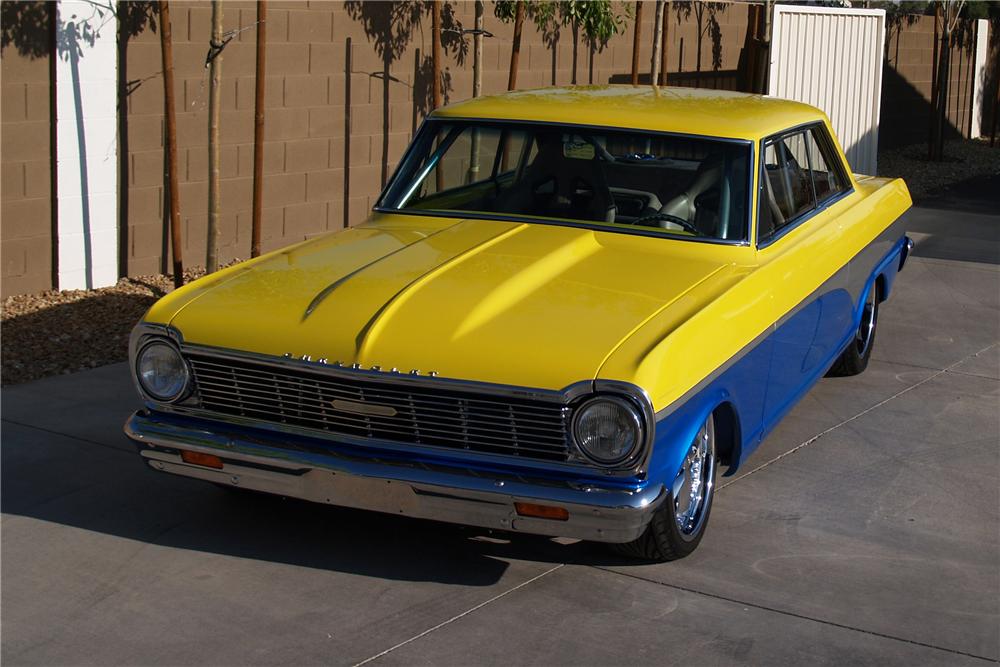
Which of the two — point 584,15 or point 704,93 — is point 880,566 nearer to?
point 704,93

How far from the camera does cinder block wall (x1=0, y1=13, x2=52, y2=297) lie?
311 inches

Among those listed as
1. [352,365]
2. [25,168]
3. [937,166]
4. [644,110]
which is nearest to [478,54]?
[25,168]

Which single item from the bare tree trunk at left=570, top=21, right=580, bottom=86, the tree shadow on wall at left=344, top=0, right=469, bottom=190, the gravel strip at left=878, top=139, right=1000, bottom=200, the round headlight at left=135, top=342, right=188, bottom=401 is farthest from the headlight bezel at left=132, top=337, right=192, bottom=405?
the gravel strip at left=878, top=139, right=1000, bottom=200

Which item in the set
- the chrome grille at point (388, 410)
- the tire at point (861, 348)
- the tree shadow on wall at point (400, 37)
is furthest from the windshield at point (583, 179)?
the tree shadow on wall at point (400, 37)

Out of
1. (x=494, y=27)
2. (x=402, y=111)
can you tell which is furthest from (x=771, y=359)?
(x=494, y=27)

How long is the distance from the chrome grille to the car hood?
8cm

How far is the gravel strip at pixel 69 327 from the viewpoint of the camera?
23.6ft

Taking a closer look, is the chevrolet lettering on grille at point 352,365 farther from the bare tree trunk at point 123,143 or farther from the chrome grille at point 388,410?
the bare tree trunk at point 123,143

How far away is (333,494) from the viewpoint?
4434 millimetres

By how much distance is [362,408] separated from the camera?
14.5 ft

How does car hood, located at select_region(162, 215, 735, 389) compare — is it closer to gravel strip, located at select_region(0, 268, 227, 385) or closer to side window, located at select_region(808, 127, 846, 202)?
side window, located at select_region(808, 127, 846, 202)

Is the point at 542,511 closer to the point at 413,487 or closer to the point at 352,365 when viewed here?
the point at 413,487

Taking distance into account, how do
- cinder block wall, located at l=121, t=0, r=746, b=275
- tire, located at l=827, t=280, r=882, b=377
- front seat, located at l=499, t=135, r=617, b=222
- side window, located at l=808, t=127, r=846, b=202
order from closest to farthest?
front seat, located at l=499, t=135, r=617, b=222
side window, located at l=808, t=127, r=846, b=202
tire, located at l=827, t=280, r=882, b=377
cinder block wall, located at l=121, t=0, r=746, b=275

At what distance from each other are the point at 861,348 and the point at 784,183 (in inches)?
71.6
